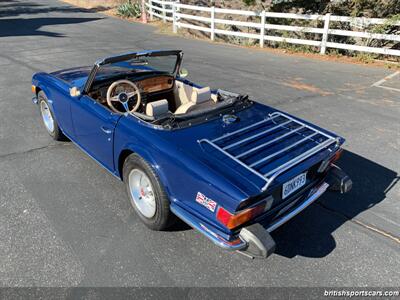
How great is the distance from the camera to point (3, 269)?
2.80 m

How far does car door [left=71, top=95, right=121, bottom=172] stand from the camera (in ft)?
11.5

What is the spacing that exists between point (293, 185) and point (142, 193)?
1474 millimetres

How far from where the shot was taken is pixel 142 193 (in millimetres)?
3352

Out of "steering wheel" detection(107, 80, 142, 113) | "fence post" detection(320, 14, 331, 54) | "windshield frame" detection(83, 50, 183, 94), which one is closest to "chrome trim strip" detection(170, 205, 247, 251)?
"steering wheel" detection(107, 80, 142, 113)

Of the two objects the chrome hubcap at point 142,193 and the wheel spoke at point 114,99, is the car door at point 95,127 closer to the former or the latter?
the wheel spoke at point 114,99

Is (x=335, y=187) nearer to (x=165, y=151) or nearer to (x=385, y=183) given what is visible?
(x=385, y=183)

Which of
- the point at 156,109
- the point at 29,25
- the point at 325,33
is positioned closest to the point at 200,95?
the point at 156,109

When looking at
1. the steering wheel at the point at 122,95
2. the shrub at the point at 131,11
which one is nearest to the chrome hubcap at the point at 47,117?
the steering wheel at the point at 122,95

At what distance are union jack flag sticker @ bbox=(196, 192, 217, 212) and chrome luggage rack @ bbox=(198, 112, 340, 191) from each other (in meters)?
0.40

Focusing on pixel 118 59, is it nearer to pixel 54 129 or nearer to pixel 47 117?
pixel 54 129

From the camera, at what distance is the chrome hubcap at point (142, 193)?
3236 mm

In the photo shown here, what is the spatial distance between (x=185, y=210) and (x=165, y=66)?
2.25 metres

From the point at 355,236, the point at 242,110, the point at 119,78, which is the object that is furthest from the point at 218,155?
the point at 119,78

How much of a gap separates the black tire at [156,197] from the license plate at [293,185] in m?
1.02
